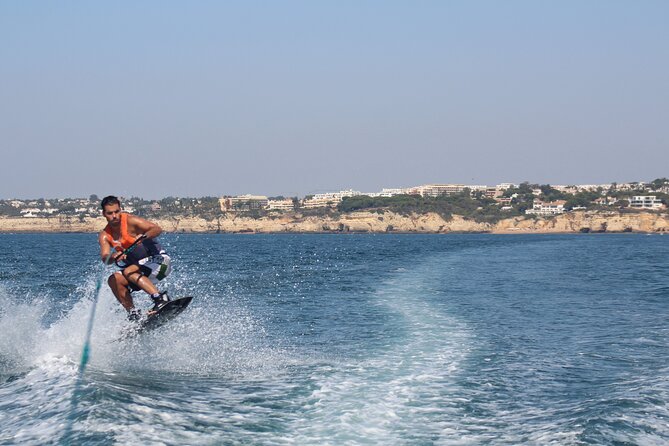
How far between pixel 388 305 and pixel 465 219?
17845 centimetres

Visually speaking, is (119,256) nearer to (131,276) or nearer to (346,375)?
(131,276)

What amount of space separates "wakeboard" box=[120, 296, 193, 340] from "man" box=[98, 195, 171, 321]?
91mm

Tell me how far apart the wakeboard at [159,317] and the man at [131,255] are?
0.09m

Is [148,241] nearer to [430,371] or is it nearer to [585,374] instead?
[430,371]

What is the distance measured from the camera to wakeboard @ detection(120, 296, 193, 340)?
12.5 metres

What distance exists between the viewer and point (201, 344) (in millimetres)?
14070

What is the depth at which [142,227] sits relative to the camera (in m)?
12.0

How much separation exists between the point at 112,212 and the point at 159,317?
6.33 feet

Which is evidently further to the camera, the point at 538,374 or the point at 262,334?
the point at 262,334

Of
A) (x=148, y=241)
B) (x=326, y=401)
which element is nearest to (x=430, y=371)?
(x=326, y=401)

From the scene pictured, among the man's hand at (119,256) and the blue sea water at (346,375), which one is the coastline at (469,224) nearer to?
the blue sea water at (346,375)

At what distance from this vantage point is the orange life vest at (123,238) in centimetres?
1186

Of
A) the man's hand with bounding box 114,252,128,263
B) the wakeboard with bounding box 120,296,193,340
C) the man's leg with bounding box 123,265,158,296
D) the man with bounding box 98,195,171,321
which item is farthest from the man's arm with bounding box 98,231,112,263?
the wakeboard with bounding box 120,296,193,340

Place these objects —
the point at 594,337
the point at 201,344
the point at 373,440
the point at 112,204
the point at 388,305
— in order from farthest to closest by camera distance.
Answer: the point at 388,305 < the point at 594,337 < the point at 201,344 < the point at 112,204 < the point at 373,440
